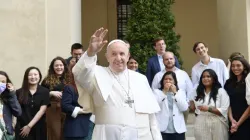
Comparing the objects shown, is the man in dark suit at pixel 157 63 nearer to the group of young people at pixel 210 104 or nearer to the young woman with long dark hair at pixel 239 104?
the group of young people at pixel 210 104

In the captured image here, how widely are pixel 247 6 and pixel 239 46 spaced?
99cm

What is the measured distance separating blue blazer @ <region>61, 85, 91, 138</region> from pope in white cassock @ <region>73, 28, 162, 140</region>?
6.28 feet

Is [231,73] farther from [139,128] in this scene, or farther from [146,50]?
[146,50]

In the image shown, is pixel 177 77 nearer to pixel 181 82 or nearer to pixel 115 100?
pixel 181 82

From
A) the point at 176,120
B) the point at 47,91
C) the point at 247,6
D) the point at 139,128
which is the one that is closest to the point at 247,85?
the point at 176,120

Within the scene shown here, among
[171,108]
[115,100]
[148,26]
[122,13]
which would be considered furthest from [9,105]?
[122,13]

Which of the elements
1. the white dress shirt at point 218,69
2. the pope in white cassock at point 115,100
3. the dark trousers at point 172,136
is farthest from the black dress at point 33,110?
the pope in white cassock at point 115,100

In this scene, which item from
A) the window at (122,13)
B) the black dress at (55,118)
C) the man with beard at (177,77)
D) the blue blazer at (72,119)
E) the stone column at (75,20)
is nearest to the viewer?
the blue blazer at (72,119)

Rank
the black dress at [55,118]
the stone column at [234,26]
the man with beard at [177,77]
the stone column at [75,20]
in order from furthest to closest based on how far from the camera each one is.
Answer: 1. the stone column at [234,26]
2. the stone column at [75,20]
3. the man with beard at [177,77]
4. the black dress at [55,118]

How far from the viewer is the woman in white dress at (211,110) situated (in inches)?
251

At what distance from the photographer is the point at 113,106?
4.21 metres

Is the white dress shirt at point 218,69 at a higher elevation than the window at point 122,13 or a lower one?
lower

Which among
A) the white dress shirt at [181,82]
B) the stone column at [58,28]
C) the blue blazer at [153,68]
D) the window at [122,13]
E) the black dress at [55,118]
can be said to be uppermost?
the window at [122,13]

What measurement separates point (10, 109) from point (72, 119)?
0.90m
